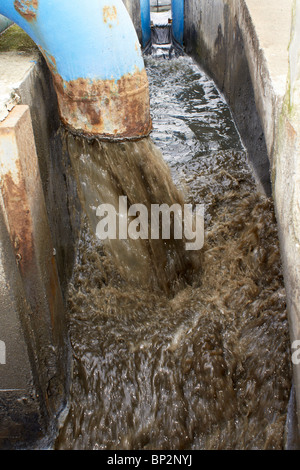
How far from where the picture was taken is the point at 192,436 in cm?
212

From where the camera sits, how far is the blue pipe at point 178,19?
845cm

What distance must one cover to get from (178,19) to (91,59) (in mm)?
7287

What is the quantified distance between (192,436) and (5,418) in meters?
0.91

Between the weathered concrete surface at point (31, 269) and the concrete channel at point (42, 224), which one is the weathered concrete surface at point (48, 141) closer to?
the concrete channel at point (42, 224)

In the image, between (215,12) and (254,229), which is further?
(215,12)

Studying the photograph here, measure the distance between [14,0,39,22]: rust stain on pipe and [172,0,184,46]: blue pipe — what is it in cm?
708

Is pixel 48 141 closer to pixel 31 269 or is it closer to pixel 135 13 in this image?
pixel 31 269

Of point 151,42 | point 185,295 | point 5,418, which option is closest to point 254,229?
point 185,295

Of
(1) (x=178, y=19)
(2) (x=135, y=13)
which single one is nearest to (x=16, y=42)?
(2) (x=135, y=13)

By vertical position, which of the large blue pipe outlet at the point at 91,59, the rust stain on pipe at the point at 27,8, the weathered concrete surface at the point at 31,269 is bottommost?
the weathered concrete surface at the point at 31,269

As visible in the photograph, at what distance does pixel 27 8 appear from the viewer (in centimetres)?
213

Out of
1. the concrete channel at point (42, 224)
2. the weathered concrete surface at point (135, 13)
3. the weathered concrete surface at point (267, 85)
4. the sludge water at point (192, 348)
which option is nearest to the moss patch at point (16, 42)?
the concrete channel at point (42, 224)

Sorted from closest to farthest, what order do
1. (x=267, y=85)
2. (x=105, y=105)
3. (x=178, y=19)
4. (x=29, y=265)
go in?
(x=29, y=265)
(x=105, y=105)
(x=267, y=85)
(x=178, y=19)

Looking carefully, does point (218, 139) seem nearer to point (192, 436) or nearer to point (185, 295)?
point (185, 295)
